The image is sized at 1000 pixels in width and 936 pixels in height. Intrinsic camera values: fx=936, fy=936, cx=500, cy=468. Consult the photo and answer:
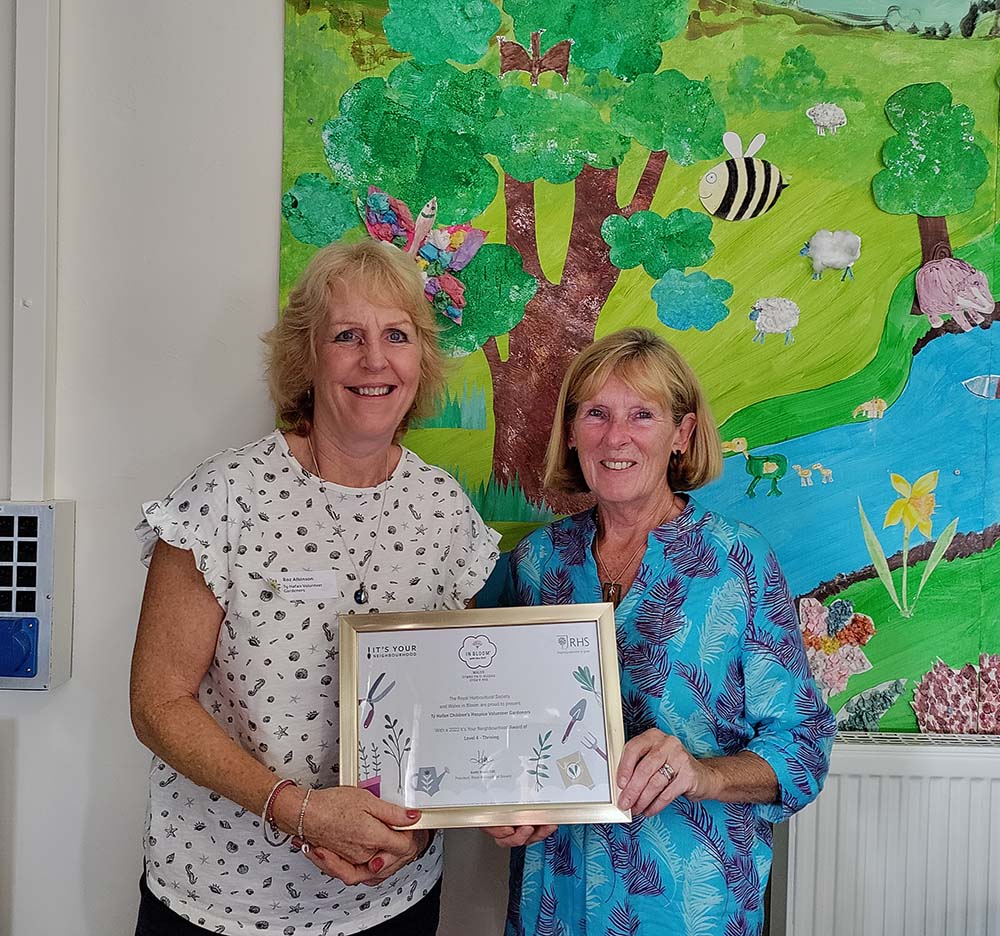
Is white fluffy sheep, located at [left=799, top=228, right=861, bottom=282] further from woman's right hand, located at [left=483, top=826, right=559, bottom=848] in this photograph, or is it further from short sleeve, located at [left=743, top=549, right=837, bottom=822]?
woman's right hand, located at [left=483, top=826, right=559, bottom=848]

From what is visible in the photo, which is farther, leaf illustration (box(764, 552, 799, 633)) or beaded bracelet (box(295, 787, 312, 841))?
leaf illustration (box(764, 552, 799, 633))

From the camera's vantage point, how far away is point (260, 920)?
56.7 inches

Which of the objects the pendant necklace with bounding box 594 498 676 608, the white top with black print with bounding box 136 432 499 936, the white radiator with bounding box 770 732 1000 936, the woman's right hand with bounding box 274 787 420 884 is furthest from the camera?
the white radiator with bounding box 770 732 1000 936

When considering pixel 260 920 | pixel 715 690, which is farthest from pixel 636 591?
pixel 260 920

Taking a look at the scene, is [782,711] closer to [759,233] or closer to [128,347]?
[759,233]

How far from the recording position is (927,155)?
1.92m

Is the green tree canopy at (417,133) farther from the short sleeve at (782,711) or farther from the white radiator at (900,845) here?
the white radiator at (900,845)

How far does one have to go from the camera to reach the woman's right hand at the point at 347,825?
130 cm

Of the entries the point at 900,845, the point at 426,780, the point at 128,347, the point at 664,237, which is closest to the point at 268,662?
the point at 426,780

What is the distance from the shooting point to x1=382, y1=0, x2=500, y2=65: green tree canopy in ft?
6.29

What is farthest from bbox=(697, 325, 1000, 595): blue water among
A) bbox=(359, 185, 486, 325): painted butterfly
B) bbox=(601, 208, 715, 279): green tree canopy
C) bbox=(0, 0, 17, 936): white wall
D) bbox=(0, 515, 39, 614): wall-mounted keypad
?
bbox=(0, 0, 17, 936): white wall

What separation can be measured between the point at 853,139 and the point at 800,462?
0.67m

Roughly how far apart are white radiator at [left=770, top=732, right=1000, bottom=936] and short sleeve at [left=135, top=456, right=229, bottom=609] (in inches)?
47.5

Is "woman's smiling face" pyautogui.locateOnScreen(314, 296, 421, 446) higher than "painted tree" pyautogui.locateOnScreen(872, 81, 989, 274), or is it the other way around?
"painted tree" pyautogui.locateOnScreen(872, 81, 989, 274)
